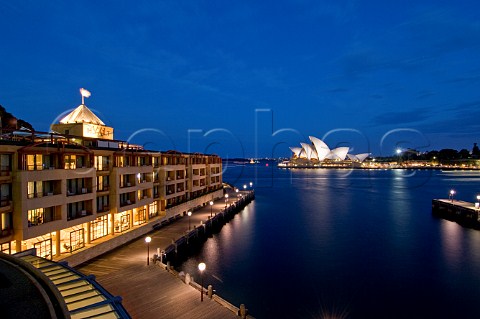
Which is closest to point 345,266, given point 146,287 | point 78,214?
point 146,287

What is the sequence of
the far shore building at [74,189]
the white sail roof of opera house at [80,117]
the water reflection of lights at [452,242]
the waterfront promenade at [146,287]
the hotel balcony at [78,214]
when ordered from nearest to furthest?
the waterfront promenade at [146,287] < the far shore building at [74,189] < the hotel balcony at [78,214] < the water reflection of lights at [452,242] < the white sail roof of opera house at [80,117]

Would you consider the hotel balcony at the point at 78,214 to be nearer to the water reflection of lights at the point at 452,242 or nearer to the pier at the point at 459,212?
the water reflection of lights at the point at 452,242

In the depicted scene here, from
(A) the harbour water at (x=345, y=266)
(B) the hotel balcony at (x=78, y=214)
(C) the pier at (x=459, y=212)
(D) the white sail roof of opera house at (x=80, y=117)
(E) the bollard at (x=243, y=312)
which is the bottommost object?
(A) the harbour water at (x=345, y=266)

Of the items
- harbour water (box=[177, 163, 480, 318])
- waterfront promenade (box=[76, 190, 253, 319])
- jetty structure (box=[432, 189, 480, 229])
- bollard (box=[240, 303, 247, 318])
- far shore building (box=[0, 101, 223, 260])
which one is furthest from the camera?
jetty structure (box=[432, 189, 480, 229])

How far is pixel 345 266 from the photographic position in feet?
88.9

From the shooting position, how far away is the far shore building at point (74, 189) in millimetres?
17422

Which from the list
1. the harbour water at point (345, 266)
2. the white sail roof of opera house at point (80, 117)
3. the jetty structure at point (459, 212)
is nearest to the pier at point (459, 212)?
the jetty structure at point (459, 212)

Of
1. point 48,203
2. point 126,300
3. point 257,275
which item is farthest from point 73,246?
point 257,275

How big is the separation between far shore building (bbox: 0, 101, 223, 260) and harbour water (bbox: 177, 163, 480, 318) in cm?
722

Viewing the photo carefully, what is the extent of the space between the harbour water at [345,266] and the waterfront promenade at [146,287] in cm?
454

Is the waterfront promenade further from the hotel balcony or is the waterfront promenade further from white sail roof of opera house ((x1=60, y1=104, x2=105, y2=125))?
white sail roof of opera house ((x1=60, y1=104, x2=105, y2=125))

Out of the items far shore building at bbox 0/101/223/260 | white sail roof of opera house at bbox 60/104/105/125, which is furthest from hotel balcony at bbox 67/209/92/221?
white sail roof of opera house at bbox 60/104/105/125

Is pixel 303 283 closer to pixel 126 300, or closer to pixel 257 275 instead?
pixel 257 275

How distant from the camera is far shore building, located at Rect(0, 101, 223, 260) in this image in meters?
17.4
